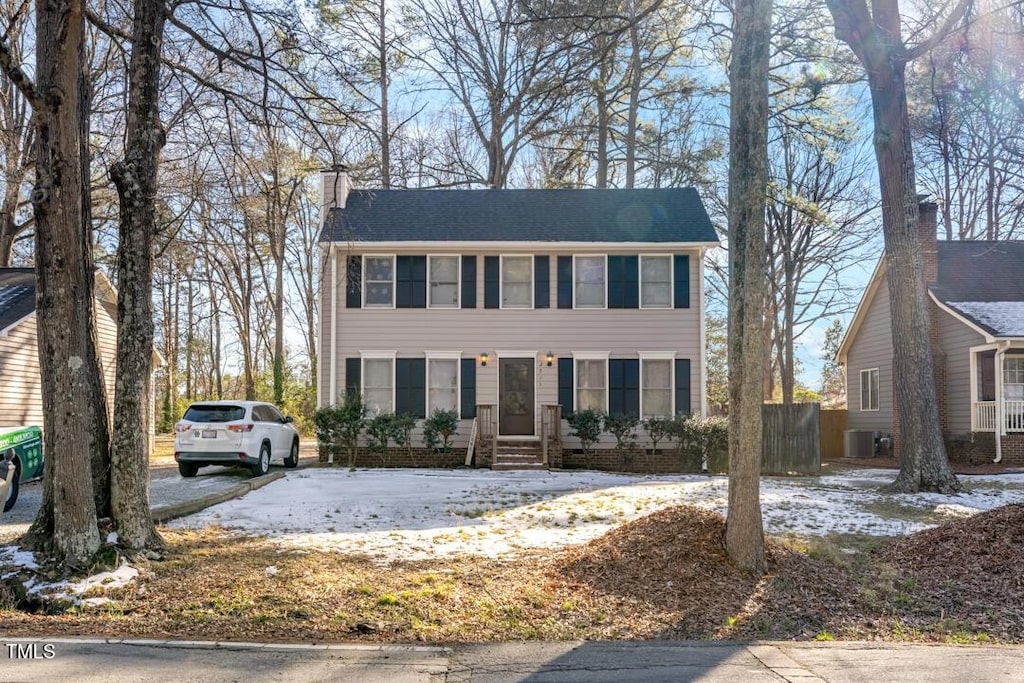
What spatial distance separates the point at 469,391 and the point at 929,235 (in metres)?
12.0

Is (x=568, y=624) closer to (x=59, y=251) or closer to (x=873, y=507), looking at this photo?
(x=59, y=251)

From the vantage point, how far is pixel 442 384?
18.1m

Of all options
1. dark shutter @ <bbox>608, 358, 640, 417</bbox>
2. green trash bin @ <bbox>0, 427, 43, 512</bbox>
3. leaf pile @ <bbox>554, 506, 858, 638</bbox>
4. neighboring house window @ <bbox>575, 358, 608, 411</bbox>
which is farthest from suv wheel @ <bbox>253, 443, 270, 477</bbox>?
leaf pile @ <bbox>554, 506, 858, 638</bbox>

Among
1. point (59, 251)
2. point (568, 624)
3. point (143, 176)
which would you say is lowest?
point (568, 624)

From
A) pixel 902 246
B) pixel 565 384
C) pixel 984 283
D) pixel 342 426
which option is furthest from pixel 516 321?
pixel 984 283

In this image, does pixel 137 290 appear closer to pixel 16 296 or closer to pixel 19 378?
pixel 19 378

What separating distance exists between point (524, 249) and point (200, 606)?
13.4 metres

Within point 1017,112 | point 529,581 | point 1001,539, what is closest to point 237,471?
point 529,581

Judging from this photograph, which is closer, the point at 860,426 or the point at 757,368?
the point at 757,368

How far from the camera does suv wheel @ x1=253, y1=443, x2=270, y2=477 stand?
14.6 meters

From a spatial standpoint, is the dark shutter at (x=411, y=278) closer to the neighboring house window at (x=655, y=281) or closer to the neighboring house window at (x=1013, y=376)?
the neighboring house window at (x=655, y=281)

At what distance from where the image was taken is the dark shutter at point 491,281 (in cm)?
1831

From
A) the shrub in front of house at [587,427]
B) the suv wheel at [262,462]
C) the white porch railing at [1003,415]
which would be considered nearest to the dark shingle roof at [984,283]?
the white porch railing at [1003,415]

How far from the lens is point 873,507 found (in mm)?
10859
